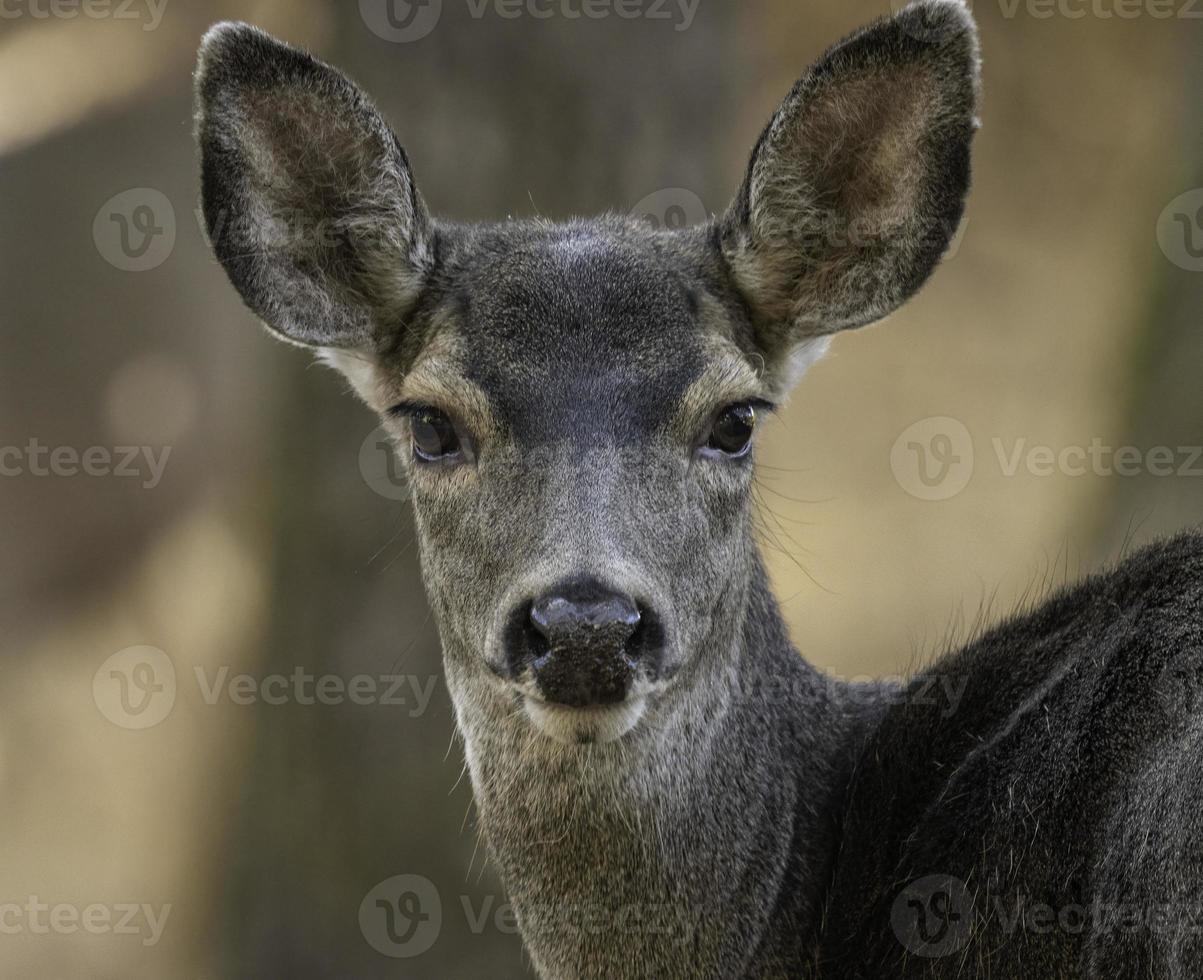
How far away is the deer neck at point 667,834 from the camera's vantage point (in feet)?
17.4

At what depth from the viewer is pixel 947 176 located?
18.7ft

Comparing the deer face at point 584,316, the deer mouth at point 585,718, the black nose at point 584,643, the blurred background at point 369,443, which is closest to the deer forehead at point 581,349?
the deer face at point 584,316

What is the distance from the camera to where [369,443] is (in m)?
8.70

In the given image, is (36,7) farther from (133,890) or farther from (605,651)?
(605,651)

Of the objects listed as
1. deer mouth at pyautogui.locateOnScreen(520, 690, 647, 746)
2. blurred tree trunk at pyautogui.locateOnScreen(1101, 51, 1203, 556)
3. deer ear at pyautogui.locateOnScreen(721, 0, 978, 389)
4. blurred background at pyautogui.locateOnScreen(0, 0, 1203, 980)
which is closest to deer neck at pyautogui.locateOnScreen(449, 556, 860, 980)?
deer mouth at pyautogui.locateOnScreen(520, 690, 647, 746)

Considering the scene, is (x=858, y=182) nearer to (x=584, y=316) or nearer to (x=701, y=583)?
(x=584, y=316)

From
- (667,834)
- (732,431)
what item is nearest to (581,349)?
(732,431)

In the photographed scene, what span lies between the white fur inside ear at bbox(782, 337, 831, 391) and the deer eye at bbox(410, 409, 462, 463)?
1340mm

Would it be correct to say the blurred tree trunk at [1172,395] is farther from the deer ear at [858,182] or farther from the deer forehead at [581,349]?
the deer forehead at [581,349]

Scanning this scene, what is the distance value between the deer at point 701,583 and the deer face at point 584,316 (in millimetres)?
12

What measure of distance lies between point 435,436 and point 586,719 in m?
1.23

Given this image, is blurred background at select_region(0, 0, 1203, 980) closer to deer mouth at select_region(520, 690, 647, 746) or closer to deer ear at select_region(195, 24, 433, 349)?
deer mouth at select_region(520, 690, 647, 746)

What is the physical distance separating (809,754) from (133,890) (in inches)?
267

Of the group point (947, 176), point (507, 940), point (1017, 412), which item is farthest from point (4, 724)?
point (1017, 412)
